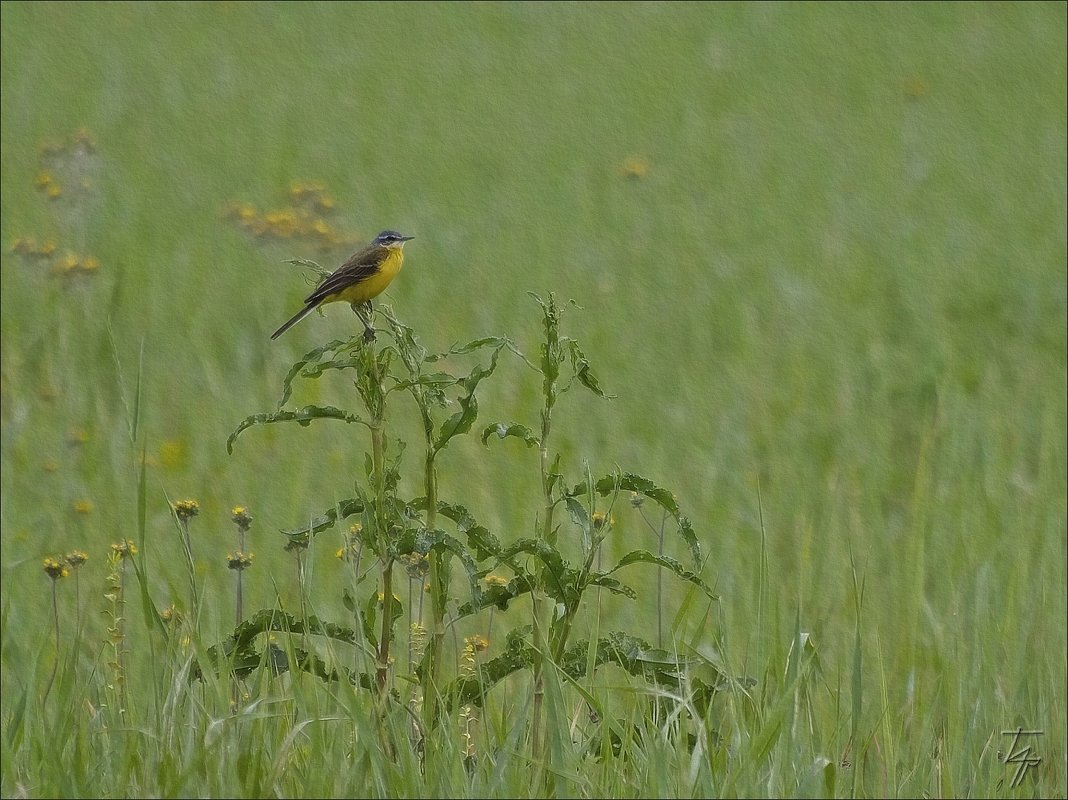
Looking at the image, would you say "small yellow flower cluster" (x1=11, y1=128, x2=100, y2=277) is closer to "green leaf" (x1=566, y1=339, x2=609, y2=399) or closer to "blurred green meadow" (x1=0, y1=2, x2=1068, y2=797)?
"blurred green meadow" (x1=0, y1=2, x2=1068, y2=797)

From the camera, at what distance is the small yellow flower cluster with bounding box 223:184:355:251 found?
788cm

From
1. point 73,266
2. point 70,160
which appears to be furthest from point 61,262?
point 70,160

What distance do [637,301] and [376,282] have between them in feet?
13.3

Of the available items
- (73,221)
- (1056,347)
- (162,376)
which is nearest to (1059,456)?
(1056,347)

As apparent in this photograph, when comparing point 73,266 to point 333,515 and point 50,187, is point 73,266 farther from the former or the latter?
point 333,515

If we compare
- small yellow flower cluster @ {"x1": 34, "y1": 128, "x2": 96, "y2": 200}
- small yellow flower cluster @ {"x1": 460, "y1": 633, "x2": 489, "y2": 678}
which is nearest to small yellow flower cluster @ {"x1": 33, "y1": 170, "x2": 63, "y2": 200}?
small yellow flower cluster @ {"x1": 34, "y1": 128, "x2": 96, "y2": 200}

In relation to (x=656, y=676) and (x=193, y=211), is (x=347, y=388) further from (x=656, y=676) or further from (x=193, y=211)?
(x=656, y=676)

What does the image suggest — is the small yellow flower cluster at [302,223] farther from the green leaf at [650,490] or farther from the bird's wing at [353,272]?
the green leaf at [650,490]

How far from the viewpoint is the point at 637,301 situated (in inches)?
325

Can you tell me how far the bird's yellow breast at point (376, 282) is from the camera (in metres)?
4.29

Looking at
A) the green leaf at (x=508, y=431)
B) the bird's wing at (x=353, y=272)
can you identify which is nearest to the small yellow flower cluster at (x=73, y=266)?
the bird's wing at (x=353, y=272)

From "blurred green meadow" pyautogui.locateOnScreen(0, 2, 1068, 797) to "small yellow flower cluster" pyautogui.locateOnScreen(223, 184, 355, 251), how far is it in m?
0.07

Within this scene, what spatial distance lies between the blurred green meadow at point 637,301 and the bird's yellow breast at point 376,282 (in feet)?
2.28

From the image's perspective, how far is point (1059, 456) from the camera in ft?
20.7
